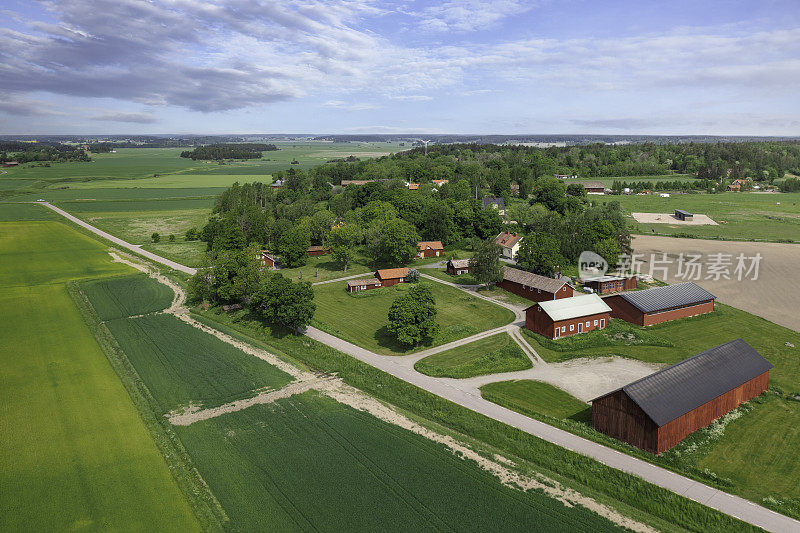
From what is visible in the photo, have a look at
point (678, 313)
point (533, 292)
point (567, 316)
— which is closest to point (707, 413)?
point (567, 316)

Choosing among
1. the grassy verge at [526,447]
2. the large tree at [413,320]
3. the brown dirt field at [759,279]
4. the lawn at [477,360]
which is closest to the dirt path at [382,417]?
the grassy verge at [526,447]

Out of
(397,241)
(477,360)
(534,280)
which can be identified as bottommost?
(477,360)

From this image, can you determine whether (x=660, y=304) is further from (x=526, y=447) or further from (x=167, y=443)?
(x=167, y=443)

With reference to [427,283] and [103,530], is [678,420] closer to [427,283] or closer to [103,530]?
[103,530]

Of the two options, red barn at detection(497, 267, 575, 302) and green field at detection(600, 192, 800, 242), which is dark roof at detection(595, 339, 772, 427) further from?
green field at detection(600, 192, 800, 242)

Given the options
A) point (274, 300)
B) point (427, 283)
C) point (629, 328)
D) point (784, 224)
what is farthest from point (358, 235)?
point (784, 224)

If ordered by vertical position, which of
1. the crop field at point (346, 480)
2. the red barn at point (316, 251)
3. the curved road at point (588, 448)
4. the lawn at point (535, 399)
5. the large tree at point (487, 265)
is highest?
the large tree at point (487, 265)

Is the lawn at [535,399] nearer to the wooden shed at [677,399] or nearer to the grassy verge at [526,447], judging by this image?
the wooden shed at [677,399]
